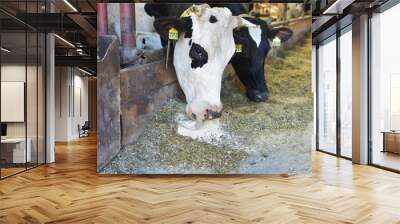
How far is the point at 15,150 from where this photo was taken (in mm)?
7125

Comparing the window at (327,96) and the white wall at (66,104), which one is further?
the white wall at (66,104)

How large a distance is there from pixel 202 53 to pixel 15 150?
3.99 meters

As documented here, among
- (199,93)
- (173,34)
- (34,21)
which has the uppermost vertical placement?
(34,21)

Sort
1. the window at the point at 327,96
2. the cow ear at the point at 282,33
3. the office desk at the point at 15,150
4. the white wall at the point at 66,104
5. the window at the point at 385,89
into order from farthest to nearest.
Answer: the white wall at the point at 66,104, the window at the point at 327,96, the window at the point at 385,89, the office desk at the point at 15,150, the cow ear at the point at 282,33

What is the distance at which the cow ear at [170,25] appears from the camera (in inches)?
256

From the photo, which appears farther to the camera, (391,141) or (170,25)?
(391,141)

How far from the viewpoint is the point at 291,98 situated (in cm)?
655

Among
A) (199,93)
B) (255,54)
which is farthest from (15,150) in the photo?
(255,54)

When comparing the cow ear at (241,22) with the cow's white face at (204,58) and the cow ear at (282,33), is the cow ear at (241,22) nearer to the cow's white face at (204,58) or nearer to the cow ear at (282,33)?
the cow's white face at (204,58)

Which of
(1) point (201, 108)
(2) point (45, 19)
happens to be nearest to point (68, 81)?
(2) point (45, 19)

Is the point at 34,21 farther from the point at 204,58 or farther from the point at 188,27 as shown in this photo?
the point at 204,58

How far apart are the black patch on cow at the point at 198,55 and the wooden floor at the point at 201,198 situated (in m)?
1.95

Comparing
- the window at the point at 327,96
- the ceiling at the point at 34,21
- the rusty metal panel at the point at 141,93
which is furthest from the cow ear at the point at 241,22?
the window at the point at 327,96

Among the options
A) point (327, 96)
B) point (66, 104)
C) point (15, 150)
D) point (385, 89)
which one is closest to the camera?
point (15, 150)
